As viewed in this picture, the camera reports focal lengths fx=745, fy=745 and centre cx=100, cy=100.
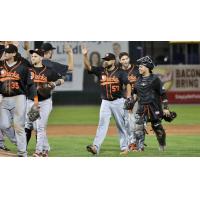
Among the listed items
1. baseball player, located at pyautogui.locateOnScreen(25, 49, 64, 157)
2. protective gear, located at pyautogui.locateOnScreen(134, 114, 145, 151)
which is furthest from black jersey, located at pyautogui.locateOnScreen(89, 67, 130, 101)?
baseball player, located at pyautogui.locateOnScreen(25, 49, 64, 157)

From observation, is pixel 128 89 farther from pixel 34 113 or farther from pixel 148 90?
pixel 34 113

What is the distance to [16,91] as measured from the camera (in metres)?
9.86

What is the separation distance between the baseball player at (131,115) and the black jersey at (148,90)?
0.08 metres

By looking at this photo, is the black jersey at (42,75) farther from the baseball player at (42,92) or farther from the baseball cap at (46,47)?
the baseball cap at (46,47)

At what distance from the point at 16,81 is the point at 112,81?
1305mm

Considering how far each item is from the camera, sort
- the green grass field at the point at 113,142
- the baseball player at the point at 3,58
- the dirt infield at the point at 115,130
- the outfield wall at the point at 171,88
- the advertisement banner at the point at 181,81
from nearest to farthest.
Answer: the baseball player at the point at 3,58
the green grass field at the point at 113,142
the dirt infield at the point at 115,130
the outfield wall at the point at 171,88
the advertisement banner at the point at 181,81

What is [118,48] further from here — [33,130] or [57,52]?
[33,130]

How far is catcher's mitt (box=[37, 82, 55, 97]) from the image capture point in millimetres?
10047

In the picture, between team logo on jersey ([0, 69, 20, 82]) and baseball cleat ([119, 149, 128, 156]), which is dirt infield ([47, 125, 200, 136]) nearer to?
baseball cleat ([119, 149, 128, 156])

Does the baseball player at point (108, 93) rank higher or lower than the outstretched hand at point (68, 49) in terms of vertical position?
lower

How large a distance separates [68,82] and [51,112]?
1167mm

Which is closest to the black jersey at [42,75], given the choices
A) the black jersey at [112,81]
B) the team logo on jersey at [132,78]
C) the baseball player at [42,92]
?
the baseball player at [42,92]

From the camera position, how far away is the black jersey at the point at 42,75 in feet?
32.8

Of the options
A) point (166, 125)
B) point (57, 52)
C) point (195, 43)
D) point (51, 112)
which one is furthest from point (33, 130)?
point (195, 43)
